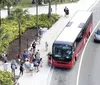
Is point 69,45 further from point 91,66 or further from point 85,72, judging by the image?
point 91,66

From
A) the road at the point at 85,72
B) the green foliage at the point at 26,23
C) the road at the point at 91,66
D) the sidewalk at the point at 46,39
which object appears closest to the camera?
the road at the point at 85,72

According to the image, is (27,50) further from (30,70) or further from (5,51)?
(30,70)

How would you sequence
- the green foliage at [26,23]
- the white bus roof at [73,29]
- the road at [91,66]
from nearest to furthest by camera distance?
1. the road at [91,66]
2. the white bus roof at [73,29]
3. the green foliage at [26,23]

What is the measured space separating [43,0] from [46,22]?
10639 millimetres

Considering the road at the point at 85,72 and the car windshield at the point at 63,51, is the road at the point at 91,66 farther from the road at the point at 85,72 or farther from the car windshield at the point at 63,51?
the car windshield at the point at 63,51

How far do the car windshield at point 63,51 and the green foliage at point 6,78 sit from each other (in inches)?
205

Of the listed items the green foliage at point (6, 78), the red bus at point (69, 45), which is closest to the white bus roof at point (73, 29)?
the red bus at point (69, 45)

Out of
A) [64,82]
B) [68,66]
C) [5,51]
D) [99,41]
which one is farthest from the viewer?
[99,41]

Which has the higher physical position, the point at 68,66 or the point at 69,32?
the point at 69,32

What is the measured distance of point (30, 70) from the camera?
3847 centimetres

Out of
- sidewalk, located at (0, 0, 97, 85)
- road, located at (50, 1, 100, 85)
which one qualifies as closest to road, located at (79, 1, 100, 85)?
road, located at (50, 1, 100, 85)

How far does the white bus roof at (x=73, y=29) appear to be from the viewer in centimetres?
3997

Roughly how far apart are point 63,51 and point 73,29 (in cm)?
427

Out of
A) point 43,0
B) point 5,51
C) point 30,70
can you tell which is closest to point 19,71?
point 30,70
